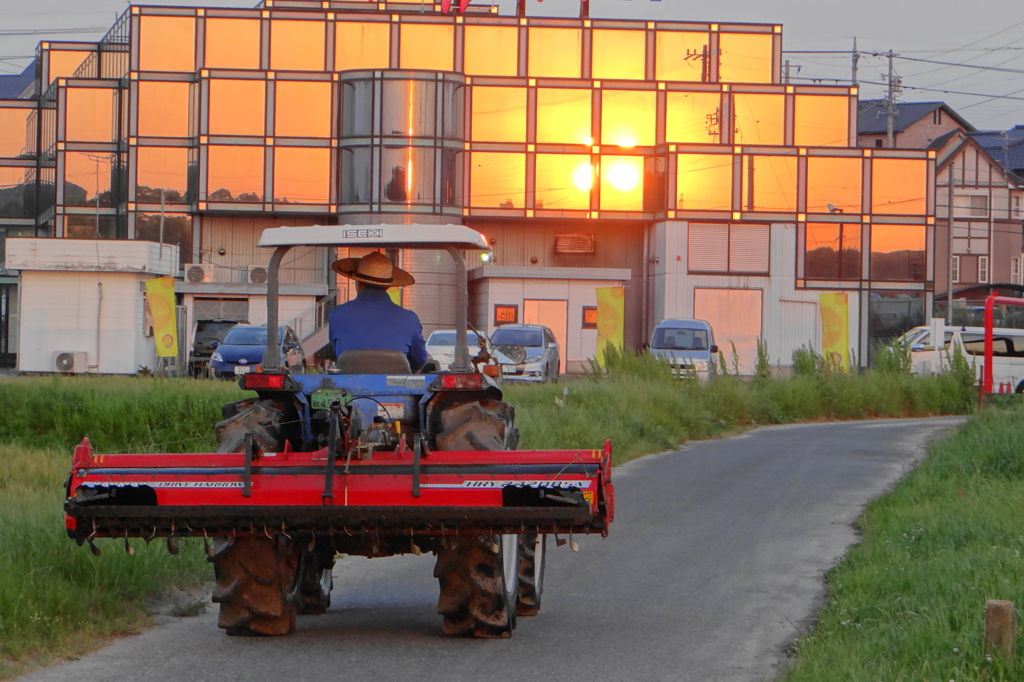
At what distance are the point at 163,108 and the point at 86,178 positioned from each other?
202 inches

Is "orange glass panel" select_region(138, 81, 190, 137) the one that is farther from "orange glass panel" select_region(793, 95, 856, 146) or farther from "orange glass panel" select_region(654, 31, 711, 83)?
"orange glass panel" select_region(793, 95, 856, 146)

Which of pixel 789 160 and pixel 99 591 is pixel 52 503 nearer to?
pixel 99 591

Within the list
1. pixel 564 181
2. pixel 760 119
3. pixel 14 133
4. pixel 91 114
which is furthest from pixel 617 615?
pixel 14 133

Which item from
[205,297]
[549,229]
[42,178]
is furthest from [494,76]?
[42,178]

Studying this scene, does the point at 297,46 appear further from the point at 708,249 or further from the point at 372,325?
→ the point at 372,325

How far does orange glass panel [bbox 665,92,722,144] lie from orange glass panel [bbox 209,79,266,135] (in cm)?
1751

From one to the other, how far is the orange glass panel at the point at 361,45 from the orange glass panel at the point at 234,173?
6.52 metres

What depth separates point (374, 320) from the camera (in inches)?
305

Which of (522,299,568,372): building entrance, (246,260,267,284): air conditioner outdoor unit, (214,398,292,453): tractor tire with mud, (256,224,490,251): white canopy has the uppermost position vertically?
(246,260,267,284): air conditioner outdoor unit

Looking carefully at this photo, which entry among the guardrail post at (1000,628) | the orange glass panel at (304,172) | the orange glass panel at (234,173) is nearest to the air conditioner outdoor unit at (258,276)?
the orange glass panel at (234,173)

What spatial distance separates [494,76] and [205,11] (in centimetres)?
1342

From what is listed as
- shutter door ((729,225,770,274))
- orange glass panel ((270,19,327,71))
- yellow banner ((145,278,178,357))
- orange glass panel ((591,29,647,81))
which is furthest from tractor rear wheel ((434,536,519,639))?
orange glass panel ((591,29,647,81))

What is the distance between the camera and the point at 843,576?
917cm

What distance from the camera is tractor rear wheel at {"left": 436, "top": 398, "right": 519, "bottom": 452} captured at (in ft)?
23.6
